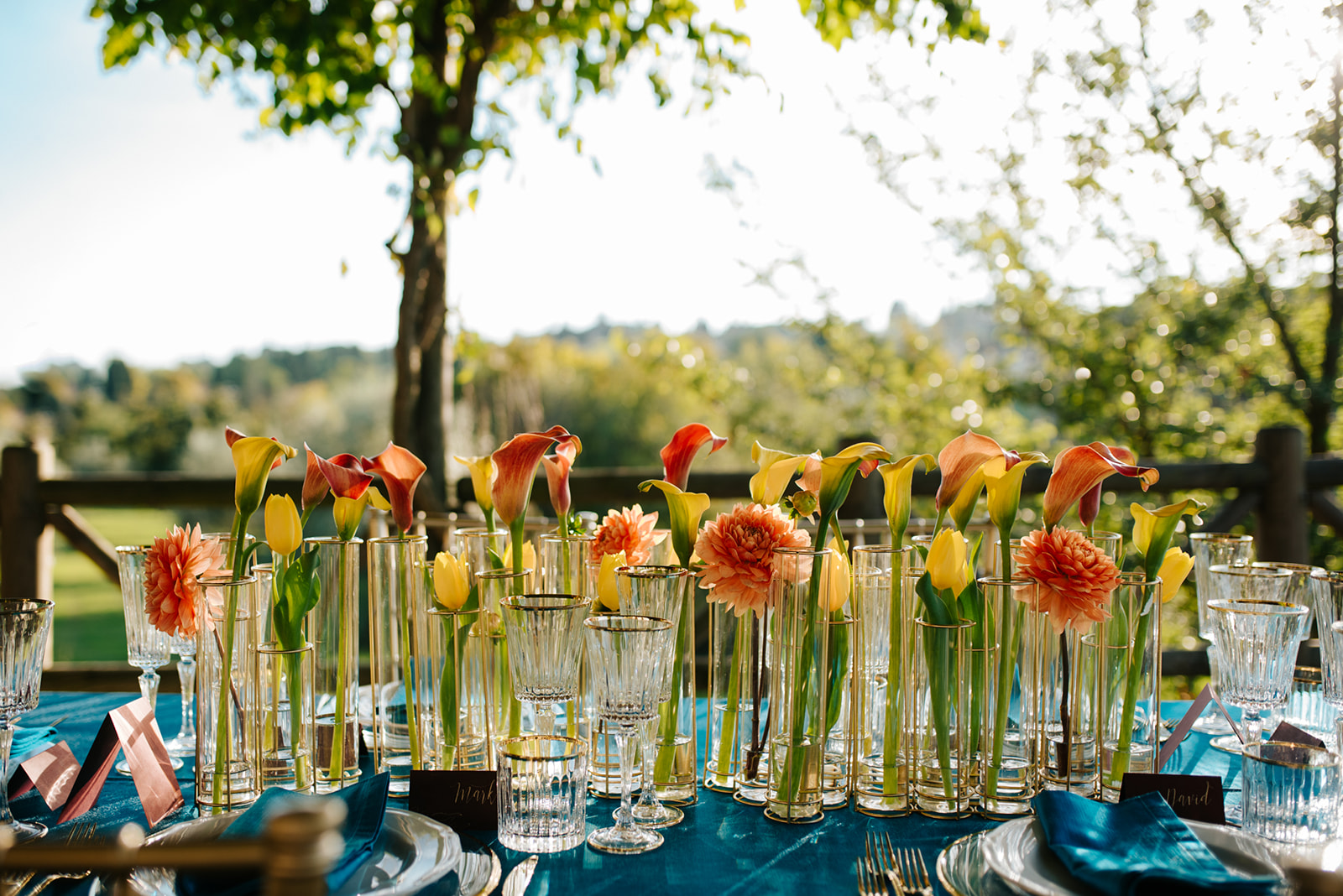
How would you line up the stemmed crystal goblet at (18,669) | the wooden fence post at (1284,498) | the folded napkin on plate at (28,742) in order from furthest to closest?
the wooden fence post at (1284,498), the folded napkin on plate at (28,742), the stemmed crystal goblet at (18,669)

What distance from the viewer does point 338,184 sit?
279 inches

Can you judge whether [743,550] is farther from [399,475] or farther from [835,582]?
[399,475]

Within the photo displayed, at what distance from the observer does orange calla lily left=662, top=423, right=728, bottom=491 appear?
120cm

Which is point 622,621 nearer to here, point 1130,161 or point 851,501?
point 851,501

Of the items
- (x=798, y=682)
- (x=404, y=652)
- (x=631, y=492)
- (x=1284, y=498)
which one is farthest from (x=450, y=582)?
(x=1284, y=498)

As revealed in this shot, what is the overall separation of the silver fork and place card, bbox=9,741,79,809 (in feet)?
3.24

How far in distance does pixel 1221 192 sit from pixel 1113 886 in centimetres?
392

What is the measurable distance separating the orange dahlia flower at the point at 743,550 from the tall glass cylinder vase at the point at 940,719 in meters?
0.19

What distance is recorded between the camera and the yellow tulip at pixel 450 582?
1.12 meters

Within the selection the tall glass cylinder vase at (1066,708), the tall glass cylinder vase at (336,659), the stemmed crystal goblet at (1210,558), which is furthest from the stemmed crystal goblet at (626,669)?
the stemmed crystal goblet at (1210,558)

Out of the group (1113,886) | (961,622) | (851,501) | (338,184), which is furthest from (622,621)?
(338,184)

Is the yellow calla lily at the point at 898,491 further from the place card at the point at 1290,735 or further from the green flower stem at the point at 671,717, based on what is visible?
the place card at the point at 1290,735

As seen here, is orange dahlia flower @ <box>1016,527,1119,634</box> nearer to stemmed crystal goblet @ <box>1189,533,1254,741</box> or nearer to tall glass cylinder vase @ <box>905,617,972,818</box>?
tall glass cylinder vase @ <box>905,617,972,818</box>

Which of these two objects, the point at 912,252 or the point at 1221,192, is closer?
the point at 1221,192
